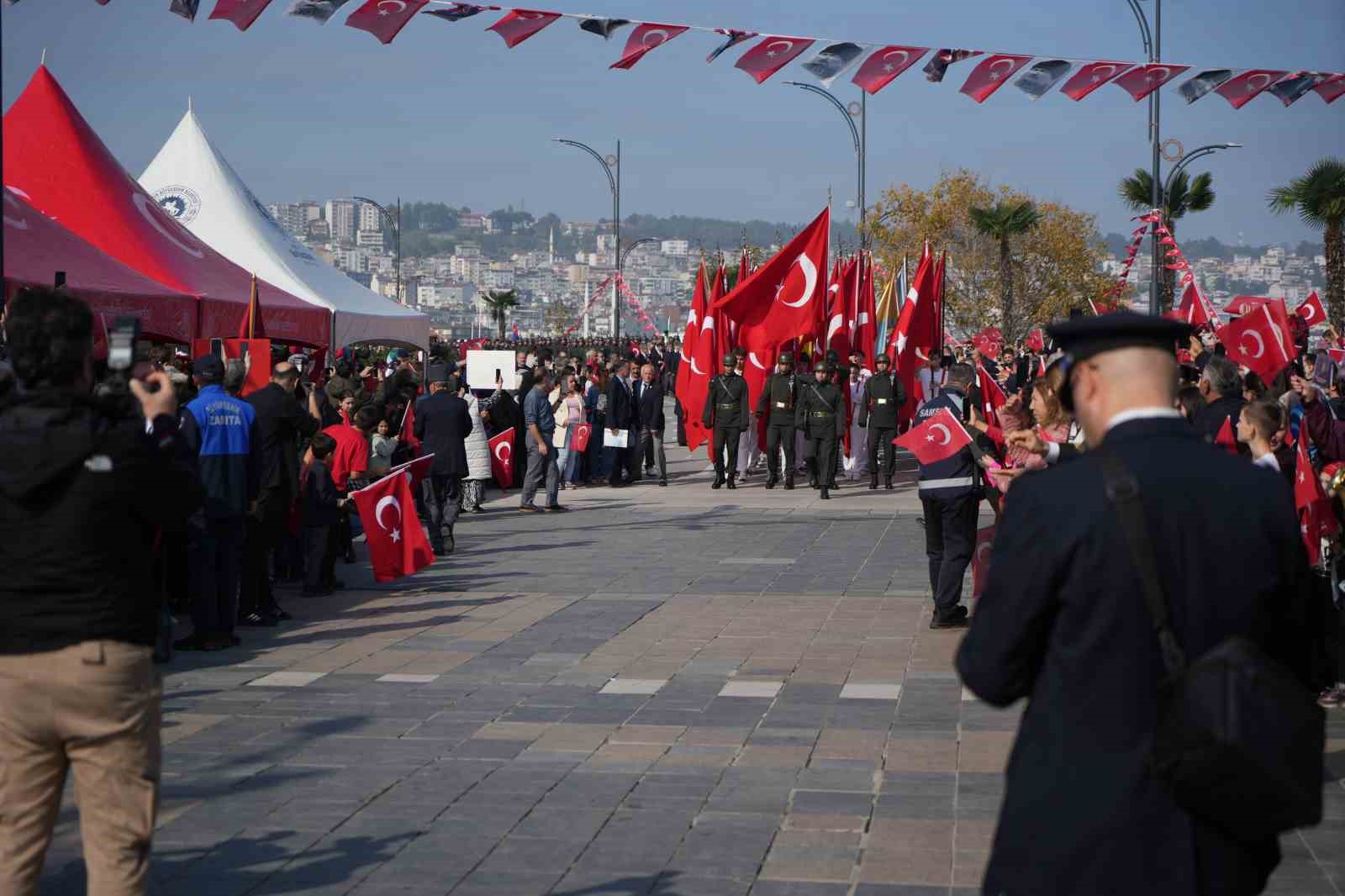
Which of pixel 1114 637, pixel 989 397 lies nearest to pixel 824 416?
pixel 989 397

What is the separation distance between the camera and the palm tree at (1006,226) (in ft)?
198

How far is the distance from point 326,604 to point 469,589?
45.6 inches

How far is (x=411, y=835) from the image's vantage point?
5.80 metres

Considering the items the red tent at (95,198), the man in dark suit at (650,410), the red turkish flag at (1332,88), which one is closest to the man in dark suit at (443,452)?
the red tent at (95,198)

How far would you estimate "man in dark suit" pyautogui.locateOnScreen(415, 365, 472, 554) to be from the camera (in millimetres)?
15180

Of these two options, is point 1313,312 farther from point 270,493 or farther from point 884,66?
point 270,493

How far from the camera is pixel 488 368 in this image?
2158cm

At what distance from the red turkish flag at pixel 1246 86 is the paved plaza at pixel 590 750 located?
4.96 m

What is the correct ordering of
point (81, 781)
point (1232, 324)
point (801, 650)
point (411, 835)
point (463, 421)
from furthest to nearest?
point (463, 421) < point (1232, 324) < point (801, 650) < point (411, 835) < point (81, 781)

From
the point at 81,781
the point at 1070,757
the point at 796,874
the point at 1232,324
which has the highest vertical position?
the point at 1232,324

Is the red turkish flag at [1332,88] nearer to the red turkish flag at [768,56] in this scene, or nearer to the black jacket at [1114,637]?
the red turkish flag at [768,56]

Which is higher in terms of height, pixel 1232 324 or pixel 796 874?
pixel 1232 324

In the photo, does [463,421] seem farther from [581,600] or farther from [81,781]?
[81,781]

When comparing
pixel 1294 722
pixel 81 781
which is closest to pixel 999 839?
pixel 1294 722
